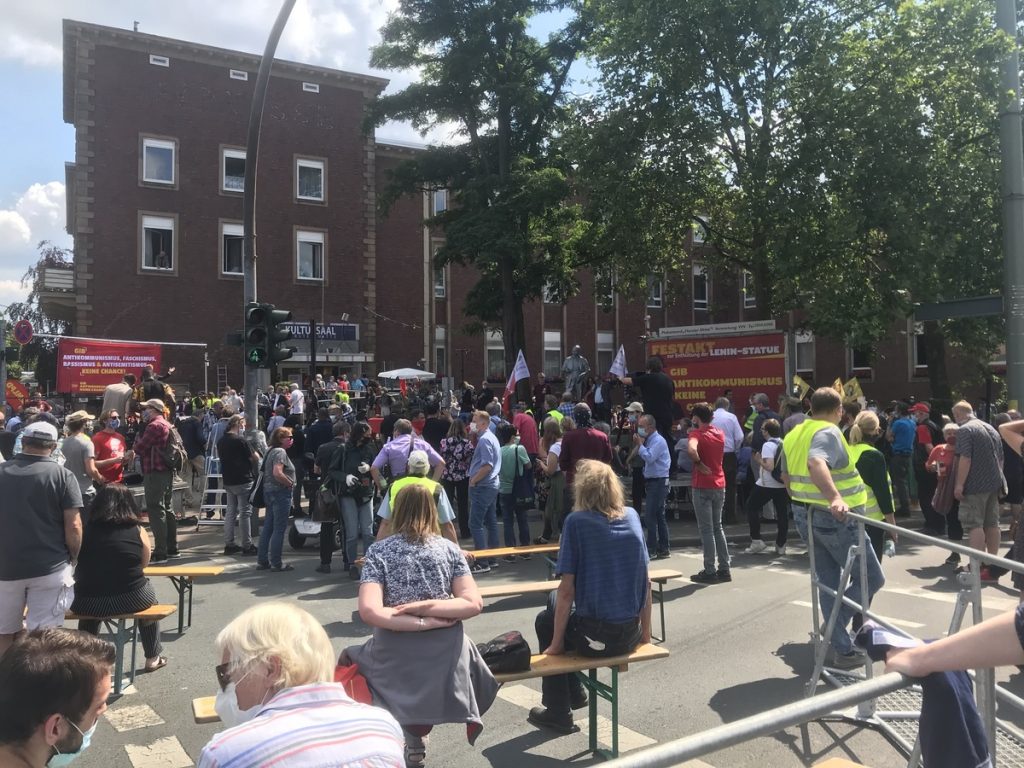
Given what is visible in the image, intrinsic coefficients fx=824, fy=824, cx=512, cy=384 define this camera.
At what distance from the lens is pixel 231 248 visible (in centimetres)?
3127

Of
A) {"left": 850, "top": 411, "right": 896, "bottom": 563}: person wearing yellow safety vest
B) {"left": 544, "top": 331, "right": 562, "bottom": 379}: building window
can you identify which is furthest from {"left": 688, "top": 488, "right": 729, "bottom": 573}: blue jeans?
{"left": 544, "top": 331, "right": 562, "bottom": 379}: building window

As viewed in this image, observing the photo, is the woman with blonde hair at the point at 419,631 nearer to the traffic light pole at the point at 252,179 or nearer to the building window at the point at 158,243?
the traffic light pole at the point at 252,179

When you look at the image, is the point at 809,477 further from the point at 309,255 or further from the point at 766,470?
the point at 309,255

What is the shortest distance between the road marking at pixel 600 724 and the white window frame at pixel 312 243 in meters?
28.5

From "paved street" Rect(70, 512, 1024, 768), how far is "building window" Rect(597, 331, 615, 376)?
29042mm

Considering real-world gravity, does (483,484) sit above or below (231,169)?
below

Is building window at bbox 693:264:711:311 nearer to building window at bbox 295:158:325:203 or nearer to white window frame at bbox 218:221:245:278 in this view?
building window at bbox 295:158:325:203

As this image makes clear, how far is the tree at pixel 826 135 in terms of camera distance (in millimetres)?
16453

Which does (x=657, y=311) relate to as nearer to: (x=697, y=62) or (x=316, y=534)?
(x=697, y=62)

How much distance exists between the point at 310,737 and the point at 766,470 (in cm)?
921

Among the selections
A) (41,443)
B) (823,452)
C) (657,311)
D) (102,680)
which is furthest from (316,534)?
(657,311)

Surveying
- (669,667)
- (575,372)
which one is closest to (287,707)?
(669,667)

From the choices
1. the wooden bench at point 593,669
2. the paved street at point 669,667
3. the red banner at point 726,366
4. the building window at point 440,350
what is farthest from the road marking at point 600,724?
the building window at point 440,350

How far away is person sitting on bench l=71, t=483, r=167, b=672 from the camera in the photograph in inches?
233
